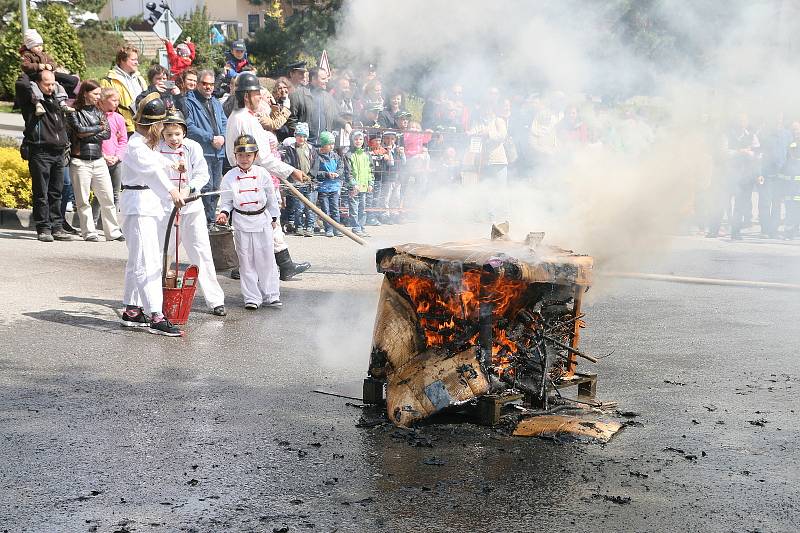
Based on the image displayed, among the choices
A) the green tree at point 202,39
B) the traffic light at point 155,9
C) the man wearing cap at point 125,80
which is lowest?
the man wearing cap at point 125,80

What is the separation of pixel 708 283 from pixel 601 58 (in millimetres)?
3484

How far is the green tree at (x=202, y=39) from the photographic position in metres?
38.2

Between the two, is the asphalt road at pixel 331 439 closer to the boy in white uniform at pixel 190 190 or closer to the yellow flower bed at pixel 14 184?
the boy in white uniform at pixel 190 190

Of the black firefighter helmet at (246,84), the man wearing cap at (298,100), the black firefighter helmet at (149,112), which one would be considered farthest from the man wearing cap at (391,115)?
the black firefighter helmet at (149,112)

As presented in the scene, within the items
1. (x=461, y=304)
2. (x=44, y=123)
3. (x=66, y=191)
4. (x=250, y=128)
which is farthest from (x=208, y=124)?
(x=461, y=304)

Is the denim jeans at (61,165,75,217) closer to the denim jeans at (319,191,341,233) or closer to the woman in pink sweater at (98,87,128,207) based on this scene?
the woman in pink sweater at (98,87,128,207)

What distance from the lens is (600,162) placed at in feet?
27.9

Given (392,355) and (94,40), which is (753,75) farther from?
(94,40)

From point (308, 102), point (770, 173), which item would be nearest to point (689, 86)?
point (308, 102)

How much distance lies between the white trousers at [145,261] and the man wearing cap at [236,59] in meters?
6.79

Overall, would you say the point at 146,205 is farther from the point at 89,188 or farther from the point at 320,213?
the point at 89,188

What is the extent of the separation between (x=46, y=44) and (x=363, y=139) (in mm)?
17772

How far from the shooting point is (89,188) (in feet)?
39.8

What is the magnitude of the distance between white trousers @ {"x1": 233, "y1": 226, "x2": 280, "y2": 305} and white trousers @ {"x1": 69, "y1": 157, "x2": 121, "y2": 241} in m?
3.88
